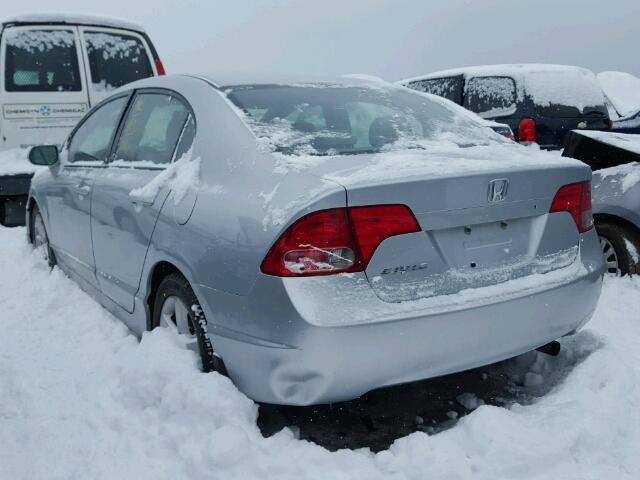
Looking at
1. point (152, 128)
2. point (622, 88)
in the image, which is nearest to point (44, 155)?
point (152, 128)

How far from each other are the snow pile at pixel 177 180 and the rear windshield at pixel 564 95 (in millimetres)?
6505

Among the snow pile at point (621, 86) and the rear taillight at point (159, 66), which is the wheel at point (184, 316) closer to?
the rear taillight at point (159, 66)

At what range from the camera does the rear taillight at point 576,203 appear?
8.98ft

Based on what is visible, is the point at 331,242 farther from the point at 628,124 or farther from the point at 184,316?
the point at 628,124

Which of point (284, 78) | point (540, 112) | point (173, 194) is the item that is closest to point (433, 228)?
point (173, 194)

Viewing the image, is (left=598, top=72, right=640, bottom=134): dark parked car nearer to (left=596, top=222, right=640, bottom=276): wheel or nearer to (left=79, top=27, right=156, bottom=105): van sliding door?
(left=79, top=27, right=156, bottom=105): van sliding door

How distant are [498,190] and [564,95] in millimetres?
6685

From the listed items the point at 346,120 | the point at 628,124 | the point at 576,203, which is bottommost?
the point at 628,124

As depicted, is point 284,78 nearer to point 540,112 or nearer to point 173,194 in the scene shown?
point 173,194

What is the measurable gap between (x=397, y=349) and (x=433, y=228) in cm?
46

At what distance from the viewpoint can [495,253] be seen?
256 cm

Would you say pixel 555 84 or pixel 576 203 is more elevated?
pixel 576 203

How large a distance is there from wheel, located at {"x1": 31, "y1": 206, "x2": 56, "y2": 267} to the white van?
55.8 inches

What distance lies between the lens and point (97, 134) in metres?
4.25
